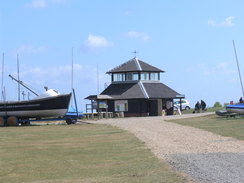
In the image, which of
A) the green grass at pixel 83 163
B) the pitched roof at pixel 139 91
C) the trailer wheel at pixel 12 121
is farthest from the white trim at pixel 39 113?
the green grass at pixel 83 163

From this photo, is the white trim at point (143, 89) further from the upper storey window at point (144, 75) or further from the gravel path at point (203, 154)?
the gravel path at point (203, 154)

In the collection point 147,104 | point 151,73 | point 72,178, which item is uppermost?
point 151,73

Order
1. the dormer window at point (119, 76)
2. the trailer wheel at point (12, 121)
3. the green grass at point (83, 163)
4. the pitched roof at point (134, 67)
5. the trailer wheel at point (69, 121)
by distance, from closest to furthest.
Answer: the green grass at point (83, 163) → the trailer wheel at point (12, 121) → the trailer wheel at point (69, 121) → the pitched roof at point (134, 67) → the dormer window at point (119, 76)

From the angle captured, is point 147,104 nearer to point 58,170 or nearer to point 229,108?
point 229,108

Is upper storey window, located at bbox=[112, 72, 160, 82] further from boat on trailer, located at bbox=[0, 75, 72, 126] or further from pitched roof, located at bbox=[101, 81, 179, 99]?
boat on trailer, located at bbox=[0, 75, 72, 126]

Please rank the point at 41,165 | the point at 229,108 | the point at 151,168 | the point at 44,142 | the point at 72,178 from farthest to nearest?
the point at 229,108 < the point at 44,142 < the point at 41,165 < the point at 151,168 < the point at 72,178

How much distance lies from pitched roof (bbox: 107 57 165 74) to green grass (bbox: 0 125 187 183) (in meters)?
35.1

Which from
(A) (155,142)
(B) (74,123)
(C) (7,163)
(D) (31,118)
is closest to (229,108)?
(B) (74,123)

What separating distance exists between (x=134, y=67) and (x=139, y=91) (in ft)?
12.3

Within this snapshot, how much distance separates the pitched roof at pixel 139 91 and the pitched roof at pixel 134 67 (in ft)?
5.16

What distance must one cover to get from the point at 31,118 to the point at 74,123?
4.67m

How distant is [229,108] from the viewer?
4359 cm

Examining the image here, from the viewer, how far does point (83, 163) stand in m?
16.8

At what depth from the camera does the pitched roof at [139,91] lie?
56.3 m
